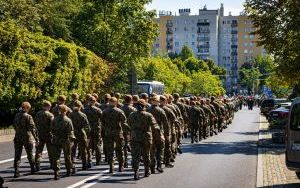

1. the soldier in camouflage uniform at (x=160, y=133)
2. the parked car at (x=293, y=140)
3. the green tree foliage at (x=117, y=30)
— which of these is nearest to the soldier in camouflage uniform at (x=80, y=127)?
the soldier in camouflage uniform at (x=160, y=133)

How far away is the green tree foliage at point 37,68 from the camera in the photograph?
2981 cm

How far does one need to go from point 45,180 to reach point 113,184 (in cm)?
162

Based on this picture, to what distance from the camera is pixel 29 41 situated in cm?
3303

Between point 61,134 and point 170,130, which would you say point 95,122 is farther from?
point 61,134

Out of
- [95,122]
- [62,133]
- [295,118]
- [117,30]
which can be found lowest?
[62,133]

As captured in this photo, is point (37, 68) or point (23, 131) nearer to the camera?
point (23, 131)

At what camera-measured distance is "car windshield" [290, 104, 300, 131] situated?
14.1m

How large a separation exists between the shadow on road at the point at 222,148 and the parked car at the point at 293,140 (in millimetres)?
7874

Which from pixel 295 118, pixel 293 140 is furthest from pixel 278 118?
pixel 293 140

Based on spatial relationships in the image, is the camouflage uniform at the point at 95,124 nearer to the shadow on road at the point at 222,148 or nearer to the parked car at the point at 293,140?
the shadow on road at the point at 222,148

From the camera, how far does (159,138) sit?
16.1m

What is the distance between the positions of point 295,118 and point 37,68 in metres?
20.6

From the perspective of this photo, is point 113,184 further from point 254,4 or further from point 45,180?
point 254,4

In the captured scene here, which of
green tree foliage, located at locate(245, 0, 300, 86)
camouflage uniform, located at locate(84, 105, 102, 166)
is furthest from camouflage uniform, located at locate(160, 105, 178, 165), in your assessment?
green tree foliage, located at locate(245, 0, 300, 86)
